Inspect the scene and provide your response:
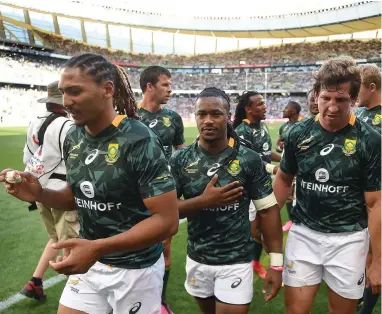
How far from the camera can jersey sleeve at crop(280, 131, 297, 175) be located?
3078mm

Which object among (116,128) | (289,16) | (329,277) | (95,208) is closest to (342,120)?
(329,277)

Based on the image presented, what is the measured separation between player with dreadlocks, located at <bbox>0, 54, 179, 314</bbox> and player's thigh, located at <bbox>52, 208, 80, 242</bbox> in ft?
5.08

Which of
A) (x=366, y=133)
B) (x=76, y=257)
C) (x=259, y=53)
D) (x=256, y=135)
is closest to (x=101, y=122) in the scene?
(x=76, y=257)

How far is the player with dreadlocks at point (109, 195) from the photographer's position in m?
1.92

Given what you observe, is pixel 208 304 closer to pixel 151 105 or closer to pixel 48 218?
pixel 48 218

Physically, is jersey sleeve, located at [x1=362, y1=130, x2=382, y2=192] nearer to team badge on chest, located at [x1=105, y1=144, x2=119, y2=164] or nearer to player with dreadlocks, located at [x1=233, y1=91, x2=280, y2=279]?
team badge on chest, located at [x1=105, y1=144, x2=119, y2=164]

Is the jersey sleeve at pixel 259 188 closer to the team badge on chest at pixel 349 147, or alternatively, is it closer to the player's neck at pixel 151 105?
the team badge on chest at pixel 349 147

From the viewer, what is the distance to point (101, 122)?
7.22ft

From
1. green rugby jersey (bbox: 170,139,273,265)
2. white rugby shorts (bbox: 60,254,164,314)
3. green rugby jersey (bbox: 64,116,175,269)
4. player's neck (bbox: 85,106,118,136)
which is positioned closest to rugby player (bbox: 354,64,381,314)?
green rugby jersey (bbox: 170,139,273,265)

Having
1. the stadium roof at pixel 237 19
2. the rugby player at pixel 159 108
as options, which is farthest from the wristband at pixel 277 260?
the stadium roof at pixel 237 19

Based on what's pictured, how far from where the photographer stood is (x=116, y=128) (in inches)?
86.0

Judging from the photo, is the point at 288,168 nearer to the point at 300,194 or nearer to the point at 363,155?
the point at 300,194

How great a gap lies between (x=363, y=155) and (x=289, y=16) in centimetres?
5811

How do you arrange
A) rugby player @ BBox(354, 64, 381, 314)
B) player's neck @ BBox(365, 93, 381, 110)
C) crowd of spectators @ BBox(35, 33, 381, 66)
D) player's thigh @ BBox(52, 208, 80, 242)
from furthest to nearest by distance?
crowd of spectators @ BBox(35, 33, 381, 66) → player's neck @ BBox(365, 93, 381, 110) → rugby player @ BBox(354, 64, 381, 314) → player's thigh @ BBox(52, 208, 80, 242)
